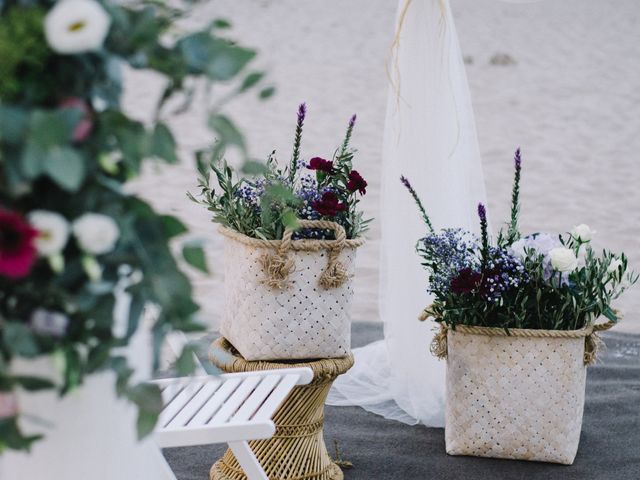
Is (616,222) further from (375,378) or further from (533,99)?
(533,99)

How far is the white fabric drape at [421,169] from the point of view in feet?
A: 11.3

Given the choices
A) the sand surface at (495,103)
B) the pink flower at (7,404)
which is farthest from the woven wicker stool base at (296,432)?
the pink flower at (7,404)

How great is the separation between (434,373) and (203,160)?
233cm

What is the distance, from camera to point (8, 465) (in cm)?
136

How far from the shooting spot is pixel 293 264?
9.32 feet

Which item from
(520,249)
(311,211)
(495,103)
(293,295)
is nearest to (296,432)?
(293,295)

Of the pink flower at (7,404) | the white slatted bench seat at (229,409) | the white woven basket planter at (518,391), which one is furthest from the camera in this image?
the white woven basket planter at (518,391)

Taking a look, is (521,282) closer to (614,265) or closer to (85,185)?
(614,265)

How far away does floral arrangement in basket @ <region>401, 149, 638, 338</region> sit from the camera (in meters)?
3.00

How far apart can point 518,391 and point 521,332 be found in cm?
19

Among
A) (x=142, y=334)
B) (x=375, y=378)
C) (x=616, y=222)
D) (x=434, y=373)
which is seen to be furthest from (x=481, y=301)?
(x=616, y=222)

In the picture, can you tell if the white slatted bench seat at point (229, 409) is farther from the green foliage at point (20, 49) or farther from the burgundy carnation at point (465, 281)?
the green foliage at point (20, 49)

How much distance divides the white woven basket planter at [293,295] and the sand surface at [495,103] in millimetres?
1297

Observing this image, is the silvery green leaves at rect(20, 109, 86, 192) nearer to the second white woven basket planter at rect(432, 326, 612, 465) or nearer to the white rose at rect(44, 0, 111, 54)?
the white rose at rect(44, 0, 111, 54)
